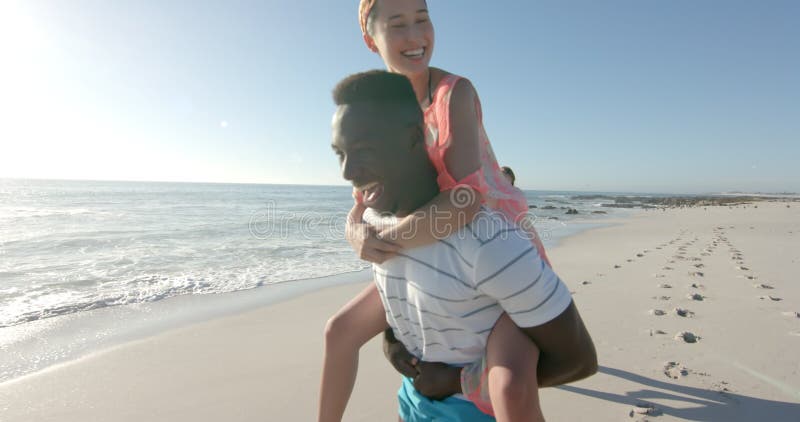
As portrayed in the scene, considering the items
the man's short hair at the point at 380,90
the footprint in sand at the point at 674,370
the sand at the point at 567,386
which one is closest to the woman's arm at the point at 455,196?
the man's short hair at the point at 380,90

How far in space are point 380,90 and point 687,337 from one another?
13.2 feet

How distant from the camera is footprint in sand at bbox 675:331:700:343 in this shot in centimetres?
378

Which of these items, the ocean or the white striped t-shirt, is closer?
the white striped t-shirt

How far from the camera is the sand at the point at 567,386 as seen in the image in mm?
2928

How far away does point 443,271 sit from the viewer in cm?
112

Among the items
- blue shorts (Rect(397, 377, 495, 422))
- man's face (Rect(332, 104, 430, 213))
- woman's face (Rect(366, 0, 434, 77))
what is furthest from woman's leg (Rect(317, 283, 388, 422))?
woman's face (Rect(366, 0, 434, 77))

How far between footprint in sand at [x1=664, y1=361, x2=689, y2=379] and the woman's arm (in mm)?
2945

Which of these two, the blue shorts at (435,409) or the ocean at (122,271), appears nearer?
the blue shorts at (435,409)

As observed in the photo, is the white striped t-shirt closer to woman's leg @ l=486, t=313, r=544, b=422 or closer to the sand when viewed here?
woman's leg @ l=486, t=313, r=544, b=422

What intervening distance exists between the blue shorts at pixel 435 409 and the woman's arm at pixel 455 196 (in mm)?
498

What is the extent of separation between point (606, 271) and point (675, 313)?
2.81 metres

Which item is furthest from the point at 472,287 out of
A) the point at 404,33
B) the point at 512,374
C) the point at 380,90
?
the point at 404,33

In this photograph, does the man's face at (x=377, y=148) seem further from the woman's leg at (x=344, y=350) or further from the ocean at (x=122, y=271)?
the ocean at (x=122, y=271)

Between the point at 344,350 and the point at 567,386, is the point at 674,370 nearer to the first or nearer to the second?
the point at 567,386
